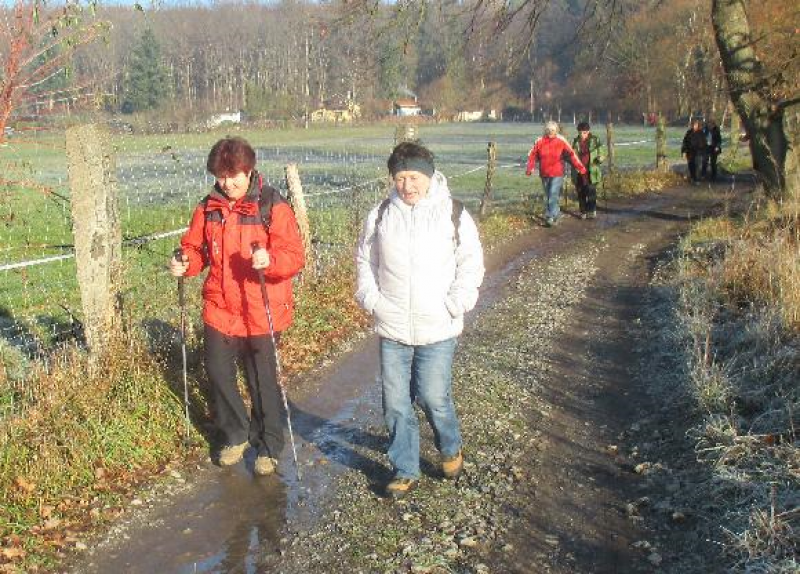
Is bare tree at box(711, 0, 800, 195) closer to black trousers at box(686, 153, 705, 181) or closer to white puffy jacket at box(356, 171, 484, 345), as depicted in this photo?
black trousers at box(686, 153, 705, 181)

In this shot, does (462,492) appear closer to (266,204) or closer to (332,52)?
(266,204)

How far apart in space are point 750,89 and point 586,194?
152 inches

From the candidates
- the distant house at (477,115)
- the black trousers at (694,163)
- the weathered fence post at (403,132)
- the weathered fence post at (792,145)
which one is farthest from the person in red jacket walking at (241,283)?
the distant house at (477,115)

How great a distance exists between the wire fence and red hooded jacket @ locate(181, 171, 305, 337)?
1231 mm

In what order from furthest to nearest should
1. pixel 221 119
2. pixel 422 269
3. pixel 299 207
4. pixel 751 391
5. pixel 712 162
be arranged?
pixel 221 119, pixel 712 162, pixel 299 207, pixel 751 391, pixel 422 269

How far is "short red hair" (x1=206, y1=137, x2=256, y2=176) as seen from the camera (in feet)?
16.6

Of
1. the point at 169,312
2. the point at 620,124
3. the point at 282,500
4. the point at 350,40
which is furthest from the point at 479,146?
the point at 282,500

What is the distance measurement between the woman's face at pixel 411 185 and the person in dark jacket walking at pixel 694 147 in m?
22.3

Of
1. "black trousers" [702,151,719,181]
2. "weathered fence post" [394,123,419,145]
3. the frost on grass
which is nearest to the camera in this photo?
the frost on grass

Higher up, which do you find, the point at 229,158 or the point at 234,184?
the point at 229,158

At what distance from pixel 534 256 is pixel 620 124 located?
60243mm

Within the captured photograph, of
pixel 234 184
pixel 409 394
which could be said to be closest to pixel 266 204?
pixel 234 184

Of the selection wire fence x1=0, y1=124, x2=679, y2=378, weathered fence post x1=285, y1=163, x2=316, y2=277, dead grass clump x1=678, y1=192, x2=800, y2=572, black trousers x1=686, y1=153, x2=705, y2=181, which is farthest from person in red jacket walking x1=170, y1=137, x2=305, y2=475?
black trousers x1=686, y1=153, x2=705, y2=181

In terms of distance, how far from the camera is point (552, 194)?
16391 millimetres
